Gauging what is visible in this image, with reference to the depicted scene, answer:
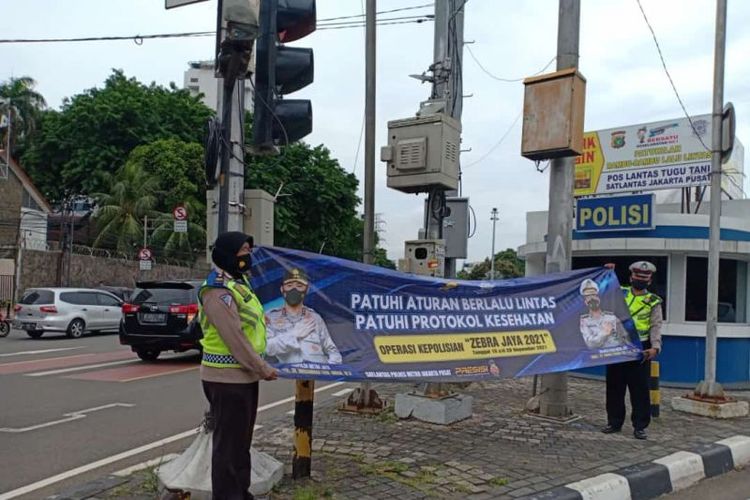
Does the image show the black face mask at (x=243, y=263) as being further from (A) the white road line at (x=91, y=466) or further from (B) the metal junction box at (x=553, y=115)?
(B) the metal junction box at (x=553, y=115)

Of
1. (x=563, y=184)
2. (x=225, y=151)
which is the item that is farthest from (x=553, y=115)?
(x=225, y=151)

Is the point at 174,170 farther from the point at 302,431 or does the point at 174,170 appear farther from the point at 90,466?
the point at 302,431

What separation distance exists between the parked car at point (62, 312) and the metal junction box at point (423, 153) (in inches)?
560

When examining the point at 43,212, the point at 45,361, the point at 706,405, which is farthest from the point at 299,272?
the point at 43,212

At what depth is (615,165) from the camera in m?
16.5

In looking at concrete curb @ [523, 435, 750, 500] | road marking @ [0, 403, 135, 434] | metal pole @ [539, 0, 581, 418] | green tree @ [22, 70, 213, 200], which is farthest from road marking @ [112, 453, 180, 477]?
green tree @ [22, 70, 213, 200]

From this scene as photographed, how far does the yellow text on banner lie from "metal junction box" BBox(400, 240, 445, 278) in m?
1.65

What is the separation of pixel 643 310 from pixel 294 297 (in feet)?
13.7

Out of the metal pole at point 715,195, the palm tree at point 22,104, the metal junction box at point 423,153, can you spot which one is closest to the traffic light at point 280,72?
the metal junction box at point 423,153

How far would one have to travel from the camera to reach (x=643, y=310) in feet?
23.7

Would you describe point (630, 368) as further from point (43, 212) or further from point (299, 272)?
point (43, 212)

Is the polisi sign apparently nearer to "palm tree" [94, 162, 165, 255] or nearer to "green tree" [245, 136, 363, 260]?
"green tree" [245, 136, 363, 260]

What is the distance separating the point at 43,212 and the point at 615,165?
31.1 metres

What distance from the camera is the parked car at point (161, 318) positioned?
502 inches
